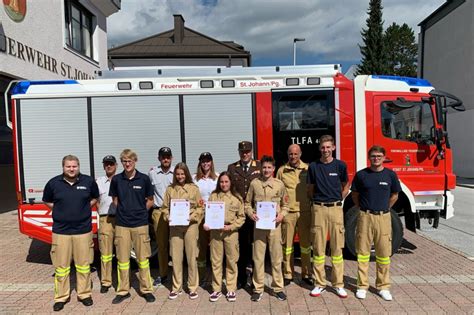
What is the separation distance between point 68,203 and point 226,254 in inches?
73.7

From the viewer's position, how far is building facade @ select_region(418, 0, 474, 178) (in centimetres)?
1859

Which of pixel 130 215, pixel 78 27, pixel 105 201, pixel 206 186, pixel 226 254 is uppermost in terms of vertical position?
pixel 78 27

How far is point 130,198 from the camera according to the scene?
13.9ft

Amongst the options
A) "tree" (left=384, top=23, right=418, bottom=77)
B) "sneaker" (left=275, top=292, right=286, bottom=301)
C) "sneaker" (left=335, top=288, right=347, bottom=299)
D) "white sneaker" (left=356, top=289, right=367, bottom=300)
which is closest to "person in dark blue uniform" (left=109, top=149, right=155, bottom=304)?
"sneaker" (left=275, top=292, right=286, bottom=301)

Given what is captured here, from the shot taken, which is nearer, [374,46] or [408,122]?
[408,122]

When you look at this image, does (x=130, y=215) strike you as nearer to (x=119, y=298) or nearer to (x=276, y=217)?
(x=119, y=298)

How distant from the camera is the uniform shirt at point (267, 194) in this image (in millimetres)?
4215

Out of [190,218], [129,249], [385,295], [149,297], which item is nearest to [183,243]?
[190,218]

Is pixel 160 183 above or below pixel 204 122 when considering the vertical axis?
below

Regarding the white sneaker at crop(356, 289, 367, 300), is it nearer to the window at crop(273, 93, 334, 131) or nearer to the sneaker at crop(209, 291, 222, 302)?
the sneaker at crop(209, 291, 222, 302)

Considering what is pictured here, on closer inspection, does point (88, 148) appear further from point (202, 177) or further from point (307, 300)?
point (307, 300)

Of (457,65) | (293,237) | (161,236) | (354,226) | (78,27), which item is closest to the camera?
(293,237)

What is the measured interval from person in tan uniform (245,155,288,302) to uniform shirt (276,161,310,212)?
177 millimetres

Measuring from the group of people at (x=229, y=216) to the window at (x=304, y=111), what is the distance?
1.01 m
